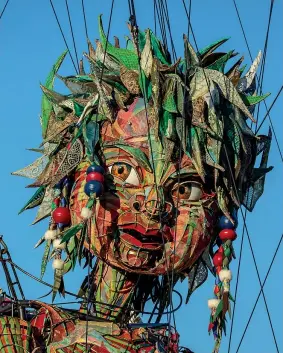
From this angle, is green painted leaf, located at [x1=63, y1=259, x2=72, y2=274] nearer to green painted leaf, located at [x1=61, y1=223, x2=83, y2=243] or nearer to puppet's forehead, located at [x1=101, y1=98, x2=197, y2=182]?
green painted leaf, located at [x1=61, y1=223, x2=83, y2=243]

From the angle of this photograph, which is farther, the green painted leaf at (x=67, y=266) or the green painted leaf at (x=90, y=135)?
Result: the green painted leaf at (x=67, y=266)

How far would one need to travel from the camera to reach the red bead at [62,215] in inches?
934

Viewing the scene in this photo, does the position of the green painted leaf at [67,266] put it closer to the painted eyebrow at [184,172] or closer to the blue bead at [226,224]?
the painted eyebrow at [184,172]

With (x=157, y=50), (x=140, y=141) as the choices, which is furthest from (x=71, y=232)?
(x=157, y=50)

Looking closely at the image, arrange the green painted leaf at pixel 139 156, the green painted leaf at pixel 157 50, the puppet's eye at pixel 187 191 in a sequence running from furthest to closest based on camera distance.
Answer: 1. the green painted leaf at pixel 157 50
2. the puppet's eye at pixel 187 191
3. the green painted leaf at pixel 139 156

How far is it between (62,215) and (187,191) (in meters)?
1.56

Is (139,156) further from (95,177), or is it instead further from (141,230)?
(141,230)

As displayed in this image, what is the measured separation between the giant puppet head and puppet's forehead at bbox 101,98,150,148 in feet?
0.04

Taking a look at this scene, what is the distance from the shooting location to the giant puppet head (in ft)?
76.7

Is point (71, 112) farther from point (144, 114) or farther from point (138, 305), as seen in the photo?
point (138, 305)

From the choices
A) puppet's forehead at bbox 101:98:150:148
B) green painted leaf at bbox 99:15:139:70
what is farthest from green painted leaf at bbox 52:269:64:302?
green painted leaf at bbox 99:15:139:70

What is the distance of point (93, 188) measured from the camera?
2309 centimetres

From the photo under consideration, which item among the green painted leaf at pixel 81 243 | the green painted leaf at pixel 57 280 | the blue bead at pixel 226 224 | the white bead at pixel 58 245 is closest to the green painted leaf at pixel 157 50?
the blue bead at pixel 226 224

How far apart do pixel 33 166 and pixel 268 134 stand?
9.83 feet
